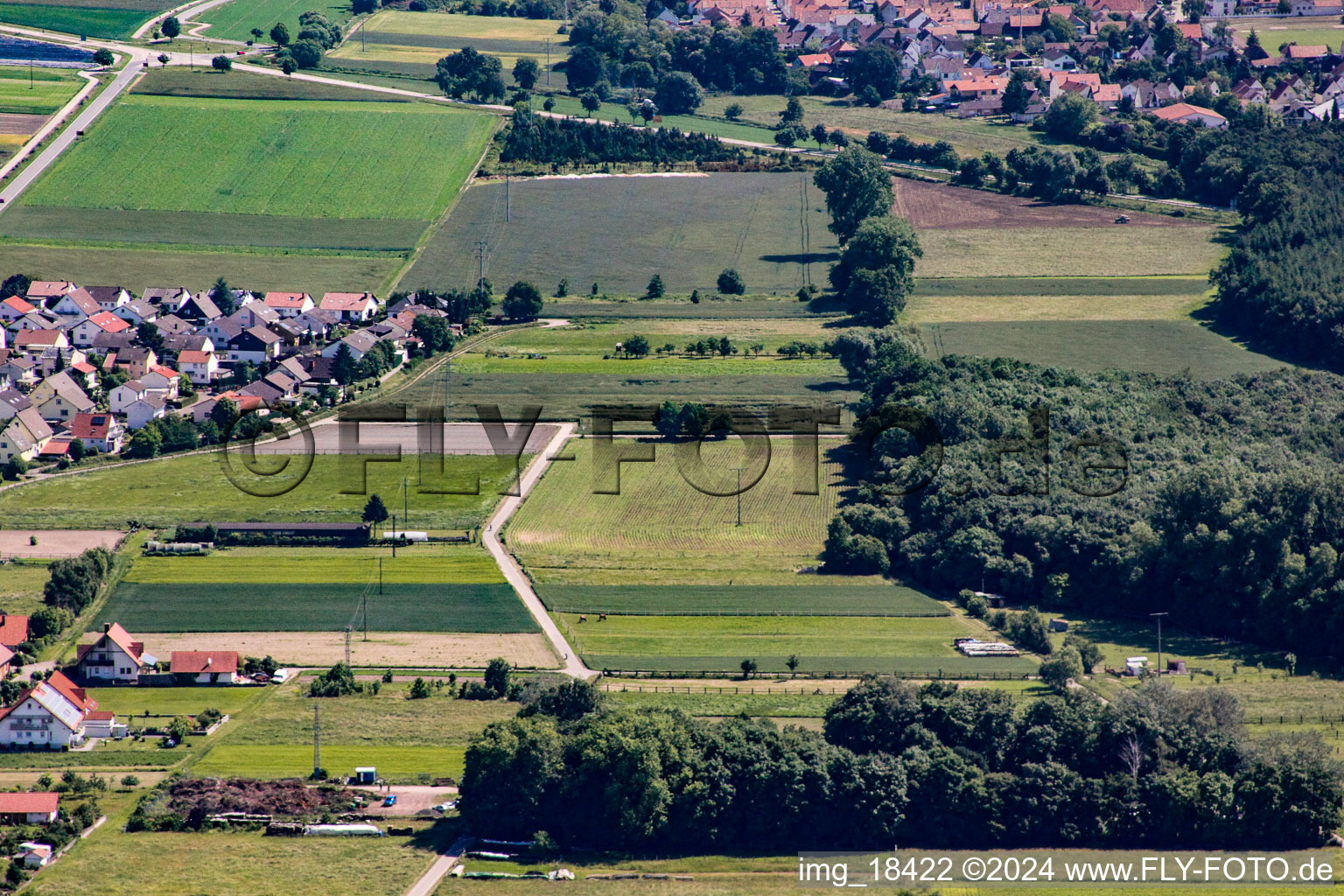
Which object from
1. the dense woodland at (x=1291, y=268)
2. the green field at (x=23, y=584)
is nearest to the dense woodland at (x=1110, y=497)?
the dense woodland at (x=1291, y=268)

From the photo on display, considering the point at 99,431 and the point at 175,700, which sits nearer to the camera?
the point at 175,700

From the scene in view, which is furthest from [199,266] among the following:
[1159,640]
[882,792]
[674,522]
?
[882,792]

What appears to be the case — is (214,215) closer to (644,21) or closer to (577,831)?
(644,21)

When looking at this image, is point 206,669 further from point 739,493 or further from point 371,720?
point 739,493

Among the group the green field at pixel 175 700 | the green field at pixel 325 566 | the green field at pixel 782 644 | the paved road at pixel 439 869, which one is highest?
the green field at pixel 325 566

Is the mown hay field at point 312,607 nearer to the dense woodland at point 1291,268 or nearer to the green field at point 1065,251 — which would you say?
the dense woodland at point 1291,268

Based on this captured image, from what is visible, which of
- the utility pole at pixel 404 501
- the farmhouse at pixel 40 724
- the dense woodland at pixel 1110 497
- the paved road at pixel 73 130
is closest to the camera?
the farmhouse at pixel 40 724

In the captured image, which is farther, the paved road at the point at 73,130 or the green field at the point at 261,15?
the green field at the point at 261,15
